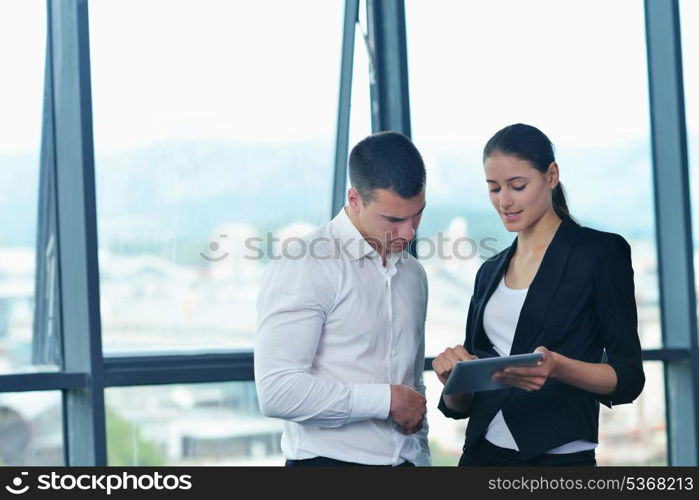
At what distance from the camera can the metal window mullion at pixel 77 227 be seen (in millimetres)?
3125

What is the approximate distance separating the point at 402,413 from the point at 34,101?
2104mm

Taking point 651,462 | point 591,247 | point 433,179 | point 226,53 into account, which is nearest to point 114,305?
point 226,53

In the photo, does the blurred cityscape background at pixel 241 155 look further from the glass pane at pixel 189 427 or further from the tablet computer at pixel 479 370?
the tablet computer at pixel 479 370

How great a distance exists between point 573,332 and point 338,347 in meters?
0.56

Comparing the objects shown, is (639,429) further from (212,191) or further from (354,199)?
(354,199)

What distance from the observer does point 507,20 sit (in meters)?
3.88

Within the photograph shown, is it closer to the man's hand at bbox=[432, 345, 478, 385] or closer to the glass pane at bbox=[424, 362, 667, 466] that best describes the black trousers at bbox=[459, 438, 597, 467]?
the man's hand at bbox=[432, 345, 478, 385]

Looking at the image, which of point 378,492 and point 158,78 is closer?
point 378,492

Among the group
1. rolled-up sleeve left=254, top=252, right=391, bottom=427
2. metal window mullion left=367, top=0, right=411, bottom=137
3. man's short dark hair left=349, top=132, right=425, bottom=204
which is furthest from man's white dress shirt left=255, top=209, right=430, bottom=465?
metal window mullion left=367, top=0, right=411, bottom=137

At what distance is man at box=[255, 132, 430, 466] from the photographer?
1828 millimetres

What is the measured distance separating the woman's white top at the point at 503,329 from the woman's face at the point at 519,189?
167mm

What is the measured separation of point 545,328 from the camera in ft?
6.57

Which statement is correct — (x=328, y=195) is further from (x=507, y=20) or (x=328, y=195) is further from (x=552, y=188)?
(x=552, y=188)

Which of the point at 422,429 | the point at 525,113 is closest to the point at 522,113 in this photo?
the point at 525,113
